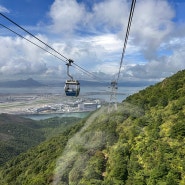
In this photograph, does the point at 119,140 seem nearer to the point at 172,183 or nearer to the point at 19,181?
the point at 172,183

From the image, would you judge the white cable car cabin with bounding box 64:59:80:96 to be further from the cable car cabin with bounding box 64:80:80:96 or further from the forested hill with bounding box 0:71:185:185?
the forested hill with bounding box 0:71:185:185

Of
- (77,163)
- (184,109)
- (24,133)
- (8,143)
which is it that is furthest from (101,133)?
(24,133)

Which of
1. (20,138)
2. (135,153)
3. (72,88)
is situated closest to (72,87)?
(72,88)

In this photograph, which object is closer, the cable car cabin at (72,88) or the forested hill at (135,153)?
the cable car cabin at (72,88)

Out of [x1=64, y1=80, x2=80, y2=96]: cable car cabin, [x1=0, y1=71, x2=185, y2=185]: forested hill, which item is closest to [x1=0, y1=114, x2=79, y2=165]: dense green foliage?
[x1=0, y1=71, x2=185, y2=185]: forested hill

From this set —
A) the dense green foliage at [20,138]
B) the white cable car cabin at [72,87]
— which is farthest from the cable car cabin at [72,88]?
the dense green foliage at [20,138]

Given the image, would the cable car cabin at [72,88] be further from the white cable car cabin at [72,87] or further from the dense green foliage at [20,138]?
the dense green foliage at [20,138]

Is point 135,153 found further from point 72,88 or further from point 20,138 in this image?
Result: point 20,138

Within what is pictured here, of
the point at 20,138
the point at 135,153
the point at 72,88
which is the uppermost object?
the point at 72,88

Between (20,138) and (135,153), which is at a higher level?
(135,153)

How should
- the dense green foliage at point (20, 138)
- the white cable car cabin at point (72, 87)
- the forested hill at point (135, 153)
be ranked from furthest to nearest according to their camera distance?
the dense green foliage at point (20, 138) → the forested hill at point (135, 153) → the white cable car cabin at point (72, 87)
